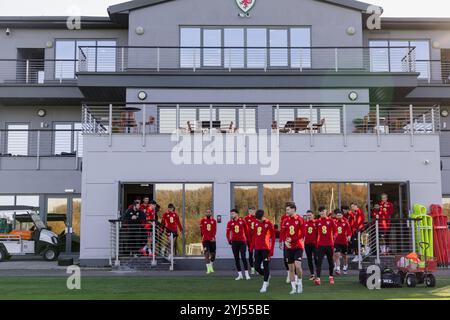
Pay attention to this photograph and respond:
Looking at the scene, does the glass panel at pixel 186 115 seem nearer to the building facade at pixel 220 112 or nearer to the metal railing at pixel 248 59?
the building facade at pixel 220 112

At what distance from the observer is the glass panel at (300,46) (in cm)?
2558

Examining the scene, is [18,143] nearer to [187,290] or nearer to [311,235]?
[311,235]

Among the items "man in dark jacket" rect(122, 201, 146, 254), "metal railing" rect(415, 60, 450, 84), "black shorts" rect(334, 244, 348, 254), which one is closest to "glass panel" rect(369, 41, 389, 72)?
"metal railing" rect(415, 60, 450, 84)

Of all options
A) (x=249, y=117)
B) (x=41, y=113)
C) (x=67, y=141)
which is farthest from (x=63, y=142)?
(x=249, y=117)

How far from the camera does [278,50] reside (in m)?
25.7

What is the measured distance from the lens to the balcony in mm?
20344

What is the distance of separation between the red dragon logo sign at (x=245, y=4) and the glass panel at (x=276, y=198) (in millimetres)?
9162

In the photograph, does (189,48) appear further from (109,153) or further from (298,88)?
(109,153)

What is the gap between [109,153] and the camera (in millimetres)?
20094

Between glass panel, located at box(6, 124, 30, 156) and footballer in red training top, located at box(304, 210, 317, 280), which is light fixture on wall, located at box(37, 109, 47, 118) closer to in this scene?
glass panel, located at box(6, 124, 30, 156)

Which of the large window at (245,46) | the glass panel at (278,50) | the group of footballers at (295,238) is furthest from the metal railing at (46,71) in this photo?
the group of footballers at (295,238)

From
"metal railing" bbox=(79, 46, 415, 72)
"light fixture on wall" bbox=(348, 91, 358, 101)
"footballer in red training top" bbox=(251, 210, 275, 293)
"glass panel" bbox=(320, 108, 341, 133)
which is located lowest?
"footballer in red training top" bbox=(251, 210, 275, 293)

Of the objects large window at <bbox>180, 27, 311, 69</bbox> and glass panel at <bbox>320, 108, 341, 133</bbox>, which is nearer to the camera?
glass panel at <bbox>320, 108, 341, 133</bbox>

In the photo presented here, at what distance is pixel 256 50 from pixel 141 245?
33.7ft
